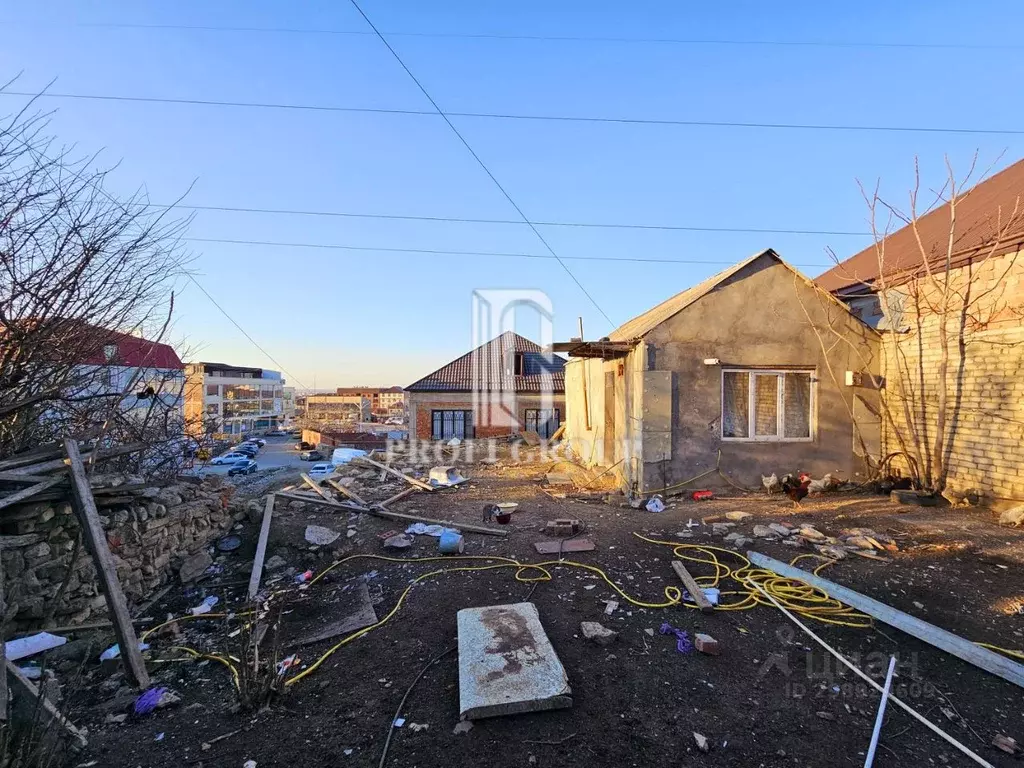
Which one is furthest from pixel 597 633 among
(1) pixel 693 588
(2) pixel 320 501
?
(2) pixel 320 501

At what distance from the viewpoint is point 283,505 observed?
752cm

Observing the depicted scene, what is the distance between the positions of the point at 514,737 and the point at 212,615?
3550 mm

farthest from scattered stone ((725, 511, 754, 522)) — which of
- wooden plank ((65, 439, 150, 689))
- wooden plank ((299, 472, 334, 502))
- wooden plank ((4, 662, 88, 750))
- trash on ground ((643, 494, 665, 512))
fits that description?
wooden plank ((4, 662, 88, 750))

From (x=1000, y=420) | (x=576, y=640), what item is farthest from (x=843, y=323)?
(x=576, y=640)

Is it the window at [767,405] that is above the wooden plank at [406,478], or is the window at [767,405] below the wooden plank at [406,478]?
above

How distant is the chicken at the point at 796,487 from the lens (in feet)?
24.7

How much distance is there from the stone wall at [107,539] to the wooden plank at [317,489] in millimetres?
1597

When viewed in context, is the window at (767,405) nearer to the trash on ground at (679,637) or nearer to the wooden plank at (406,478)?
the trash on ground at (679,637)

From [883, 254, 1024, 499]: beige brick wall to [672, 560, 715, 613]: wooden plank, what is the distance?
5949mm

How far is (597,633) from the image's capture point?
142 inches

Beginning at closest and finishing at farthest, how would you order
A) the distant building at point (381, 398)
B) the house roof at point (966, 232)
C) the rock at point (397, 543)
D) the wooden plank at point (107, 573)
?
the wooden plank at point (107, 573), the rock at point (397, 543), the house roof at point (966, 232), the distant building at point (381, 398)

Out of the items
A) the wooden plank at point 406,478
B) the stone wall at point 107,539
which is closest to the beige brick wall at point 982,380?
the wooden plank at point 406,478

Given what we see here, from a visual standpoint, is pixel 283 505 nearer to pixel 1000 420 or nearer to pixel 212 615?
pixel 212 615

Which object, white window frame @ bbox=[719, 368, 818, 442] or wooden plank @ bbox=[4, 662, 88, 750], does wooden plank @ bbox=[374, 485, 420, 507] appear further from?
white window frame @ bbox=[719, 368, 818, 442]
